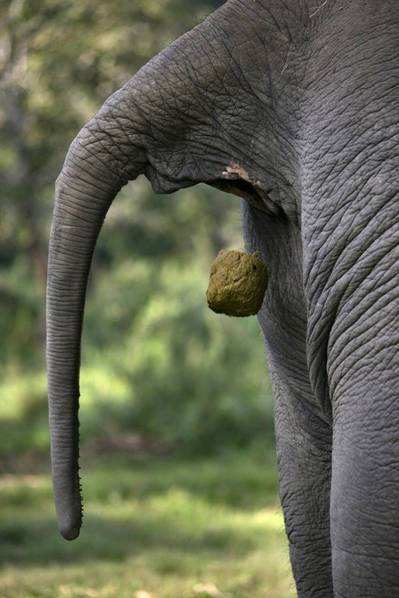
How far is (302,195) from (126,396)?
11402mm

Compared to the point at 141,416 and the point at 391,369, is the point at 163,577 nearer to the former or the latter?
the point at 391,369

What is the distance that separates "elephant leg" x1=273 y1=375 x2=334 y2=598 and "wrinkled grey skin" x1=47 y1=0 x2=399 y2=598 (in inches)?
2.4

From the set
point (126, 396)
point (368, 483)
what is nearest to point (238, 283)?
point (368, 483)

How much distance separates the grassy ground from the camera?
6.48 m

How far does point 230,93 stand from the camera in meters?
3.27

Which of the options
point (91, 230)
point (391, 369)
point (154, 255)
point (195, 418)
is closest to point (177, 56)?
point (91, 230)

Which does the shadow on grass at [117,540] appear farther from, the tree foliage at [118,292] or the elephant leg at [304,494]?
the elephant leg at [304,494]

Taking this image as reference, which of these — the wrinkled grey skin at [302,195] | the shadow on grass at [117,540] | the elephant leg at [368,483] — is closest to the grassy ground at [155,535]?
the shadow on grass at [117,540]

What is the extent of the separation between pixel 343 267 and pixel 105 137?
26.6 inches

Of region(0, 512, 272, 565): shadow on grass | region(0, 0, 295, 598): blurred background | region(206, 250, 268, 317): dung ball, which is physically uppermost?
region(0, 0, 295, 598): blurred background

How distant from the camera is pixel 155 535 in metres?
8.79

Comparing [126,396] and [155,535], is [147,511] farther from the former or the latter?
[126,396]

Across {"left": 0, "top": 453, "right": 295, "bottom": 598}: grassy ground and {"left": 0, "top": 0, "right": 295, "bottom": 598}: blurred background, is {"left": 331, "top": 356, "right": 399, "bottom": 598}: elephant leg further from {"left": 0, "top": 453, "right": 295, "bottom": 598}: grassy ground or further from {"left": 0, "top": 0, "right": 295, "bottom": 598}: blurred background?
{"left": 0, "top": 0, "right": 295, "bottom": 598}: blurred background

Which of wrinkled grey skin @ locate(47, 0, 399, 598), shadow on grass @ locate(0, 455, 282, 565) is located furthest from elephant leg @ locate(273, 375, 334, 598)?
shadow on grass @ locate(0, 455, 282, 565)
